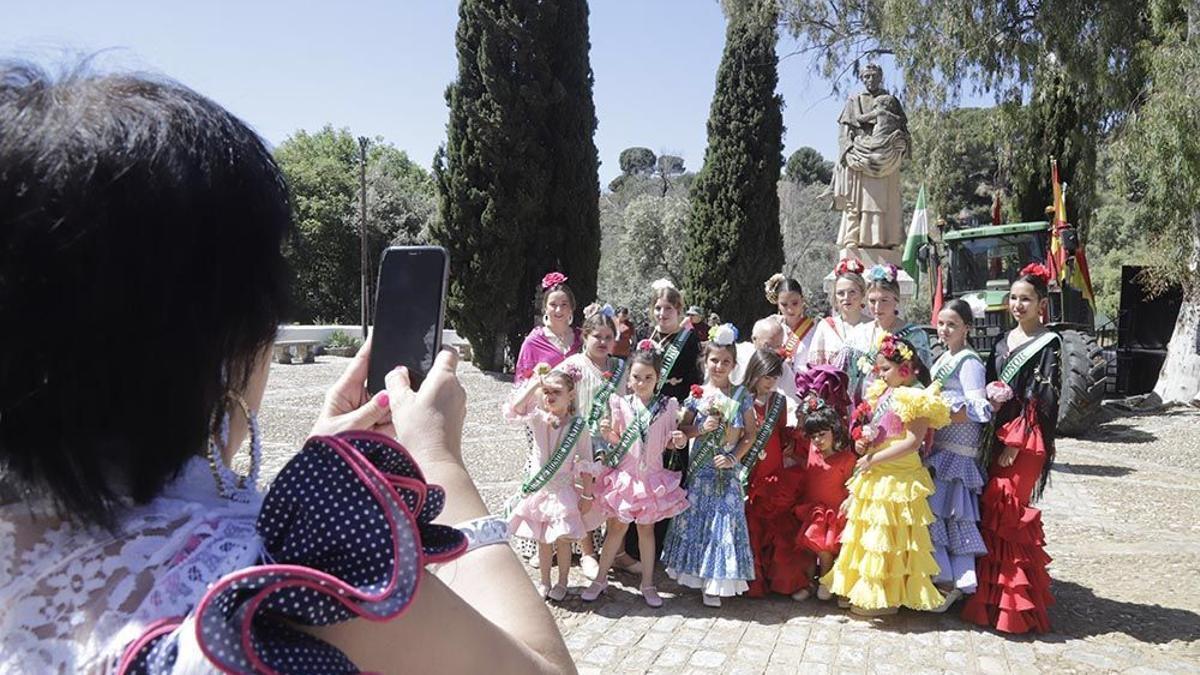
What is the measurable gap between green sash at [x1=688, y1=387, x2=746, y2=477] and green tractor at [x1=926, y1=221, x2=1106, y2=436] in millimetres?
6894

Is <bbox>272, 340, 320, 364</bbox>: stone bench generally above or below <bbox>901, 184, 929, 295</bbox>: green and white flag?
below

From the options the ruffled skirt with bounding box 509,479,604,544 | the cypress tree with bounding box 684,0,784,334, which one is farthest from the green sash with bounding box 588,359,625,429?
the cypress tree with bounding box 684,0,784,334

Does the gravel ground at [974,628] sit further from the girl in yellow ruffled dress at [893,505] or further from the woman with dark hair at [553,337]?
the woman with dark hair at [553,337]

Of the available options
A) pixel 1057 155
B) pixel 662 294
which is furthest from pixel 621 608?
pixel 1057 155

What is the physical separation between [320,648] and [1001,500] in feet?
15.1

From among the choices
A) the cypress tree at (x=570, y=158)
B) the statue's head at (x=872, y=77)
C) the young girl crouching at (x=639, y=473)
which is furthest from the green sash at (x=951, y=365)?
the cypress tree at (x=570, y=158)

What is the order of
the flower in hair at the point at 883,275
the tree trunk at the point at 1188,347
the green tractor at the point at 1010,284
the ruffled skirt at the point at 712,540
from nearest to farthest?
the ruffled skirt at the point at 712,540, the flower in hair at the point at 883,275, the green tractor at the point at 1010,284, the tree trunk at the point at 1188,347

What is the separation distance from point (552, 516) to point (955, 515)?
2.24 metres

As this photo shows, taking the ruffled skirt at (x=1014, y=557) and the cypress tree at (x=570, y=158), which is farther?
the cypress tree at (x=570, y=158)

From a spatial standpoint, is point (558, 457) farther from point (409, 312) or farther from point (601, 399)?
point (409, 312)

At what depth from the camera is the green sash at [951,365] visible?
4719mm

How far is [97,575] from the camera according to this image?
2.58 ft

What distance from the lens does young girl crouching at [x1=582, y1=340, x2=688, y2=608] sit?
197 inches

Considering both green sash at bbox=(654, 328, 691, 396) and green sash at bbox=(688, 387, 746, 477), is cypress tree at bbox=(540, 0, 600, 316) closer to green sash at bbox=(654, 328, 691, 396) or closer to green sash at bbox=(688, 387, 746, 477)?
green sash at bbox=(654, 328, 691, 396)
